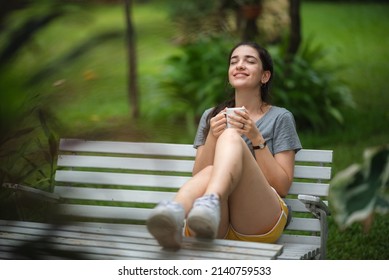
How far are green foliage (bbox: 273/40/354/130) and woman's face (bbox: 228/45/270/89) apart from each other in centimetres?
258

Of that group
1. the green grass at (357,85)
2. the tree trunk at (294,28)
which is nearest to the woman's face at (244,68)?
the green grass at (357,85)

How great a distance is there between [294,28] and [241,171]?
3.18m

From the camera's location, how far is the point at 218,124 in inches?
91.4

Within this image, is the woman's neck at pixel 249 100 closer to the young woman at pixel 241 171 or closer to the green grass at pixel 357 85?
the young woman at pixel 241 171

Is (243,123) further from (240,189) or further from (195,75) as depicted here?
(195,75)

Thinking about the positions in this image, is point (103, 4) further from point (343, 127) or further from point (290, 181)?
point (343, 127)

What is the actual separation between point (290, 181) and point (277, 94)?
107 inches

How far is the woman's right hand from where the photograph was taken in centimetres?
232

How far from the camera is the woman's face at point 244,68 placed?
8.18 feet

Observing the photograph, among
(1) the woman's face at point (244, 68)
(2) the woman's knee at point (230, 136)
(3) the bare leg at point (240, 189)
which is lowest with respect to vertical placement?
(3) the bare leg at point (240, 189)

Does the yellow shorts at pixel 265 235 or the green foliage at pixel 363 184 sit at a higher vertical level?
the yellow shorts at pixel 265 235

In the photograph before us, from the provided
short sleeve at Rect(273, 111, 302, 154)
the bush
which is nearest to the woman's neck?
short sleeve at Rect(273, 111, 302, 154)

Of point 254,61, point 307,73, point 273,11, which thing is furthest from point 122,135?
point 273,11

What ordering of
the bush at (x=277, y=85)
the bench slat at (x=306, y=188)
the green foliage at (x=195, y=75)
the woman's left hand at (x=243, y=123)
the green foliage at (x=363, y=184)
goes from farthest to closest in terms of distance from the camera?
the green foliage at (x=195, y=75), the bush at (x=277, y=85), the bench slat at (x=306, y=188), the woman's left hand at (x=243, y=123), the green foliage at (x=363, y=184)
